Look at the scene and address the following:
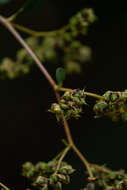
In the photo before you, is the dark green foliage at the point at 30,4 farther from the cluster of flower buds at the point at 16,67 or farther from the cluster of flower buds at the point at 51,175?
the cluster of flower buds at the point at 51,175

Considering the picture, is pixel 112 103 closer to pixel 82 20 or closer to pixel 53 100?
pixel 82 20

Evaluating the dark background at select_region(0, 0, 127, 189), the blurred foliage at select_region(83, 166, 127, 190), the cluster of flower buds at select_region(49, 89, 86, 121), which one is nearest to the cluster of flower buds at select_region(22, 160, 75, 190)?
the blurred foliage at select_region(83, 166, 127, 190)

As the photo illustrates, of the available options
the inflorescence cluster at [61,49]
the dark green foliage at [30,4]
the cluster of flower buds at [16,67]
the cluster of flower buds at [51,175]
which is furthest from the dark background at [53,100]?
the cluster of flower buds at [51,175]

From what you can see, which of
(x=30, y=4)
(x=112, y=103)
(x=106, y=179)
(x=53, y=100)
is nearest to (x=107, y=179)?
(x=106, y=179)

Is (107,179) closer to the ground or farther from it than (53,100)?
closer to the ground

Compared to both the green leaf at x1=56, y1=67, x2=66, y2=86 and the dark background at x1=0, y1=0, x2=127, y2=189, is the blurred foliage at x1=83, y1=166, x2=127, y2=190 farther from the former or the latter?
the dark background at x1=0, y1=0, x2=127, y2=189

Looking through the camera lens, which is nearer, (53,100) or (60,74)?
(60,74)

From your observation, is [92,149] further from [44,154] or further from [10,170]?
[10,170]
